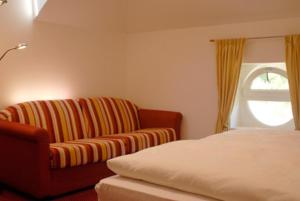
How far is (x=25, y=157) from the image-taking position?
2.99 meters

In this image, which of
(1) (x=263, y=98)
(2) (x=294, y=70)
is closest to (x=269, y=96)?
(1) (x=263, y=98)

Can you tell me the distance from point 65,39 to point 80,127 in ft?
3.58

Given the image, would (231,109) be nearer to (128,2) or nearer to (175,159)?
(128,2)

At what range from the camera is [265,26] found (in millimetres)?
3793

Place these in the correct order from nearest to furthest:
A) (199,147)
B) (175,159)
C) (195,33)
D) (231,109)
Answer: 1. (175,159)
2. (199,147)
3. (231,109)
4. (195,33)

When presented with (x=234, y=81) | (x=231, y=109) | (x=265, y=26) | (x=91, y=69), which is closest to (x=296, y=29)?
(x=265, y=26)

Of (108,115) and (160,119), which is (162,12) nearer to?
(160,119)

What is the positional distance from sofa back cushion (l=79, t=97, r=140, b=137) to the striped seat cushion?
1.43 feet

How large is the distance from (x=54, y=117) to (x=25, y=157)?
77 centimetres

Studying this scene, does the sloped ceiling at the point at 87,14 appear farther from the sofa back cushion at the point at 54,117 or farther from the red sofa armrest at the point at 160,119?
the red sofa armrest at the point at 160,119

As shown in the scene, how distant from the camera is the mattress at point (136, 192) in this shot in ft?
5.02

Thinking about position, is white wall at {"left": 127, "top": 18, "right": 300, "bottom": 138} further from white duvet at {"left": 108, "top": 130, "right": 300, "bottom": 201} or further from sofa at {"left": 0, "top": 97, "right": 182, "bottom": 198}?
white duvet at {"left": 108, "top": 130, "right": 300, "bottom": 201}

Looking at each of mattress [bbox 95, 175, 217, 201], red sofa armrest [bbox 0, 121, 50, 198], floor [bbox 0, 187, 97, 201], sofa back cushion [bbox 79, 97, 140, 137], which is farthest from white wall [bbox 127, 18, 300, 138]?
mattress [bbox 95, 175, 217, 201]

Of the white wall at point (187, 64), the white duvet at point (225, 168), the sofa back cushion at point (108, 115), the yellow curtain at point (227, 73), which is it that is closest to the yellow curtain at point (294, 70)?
the white wall at point (187, 64)
